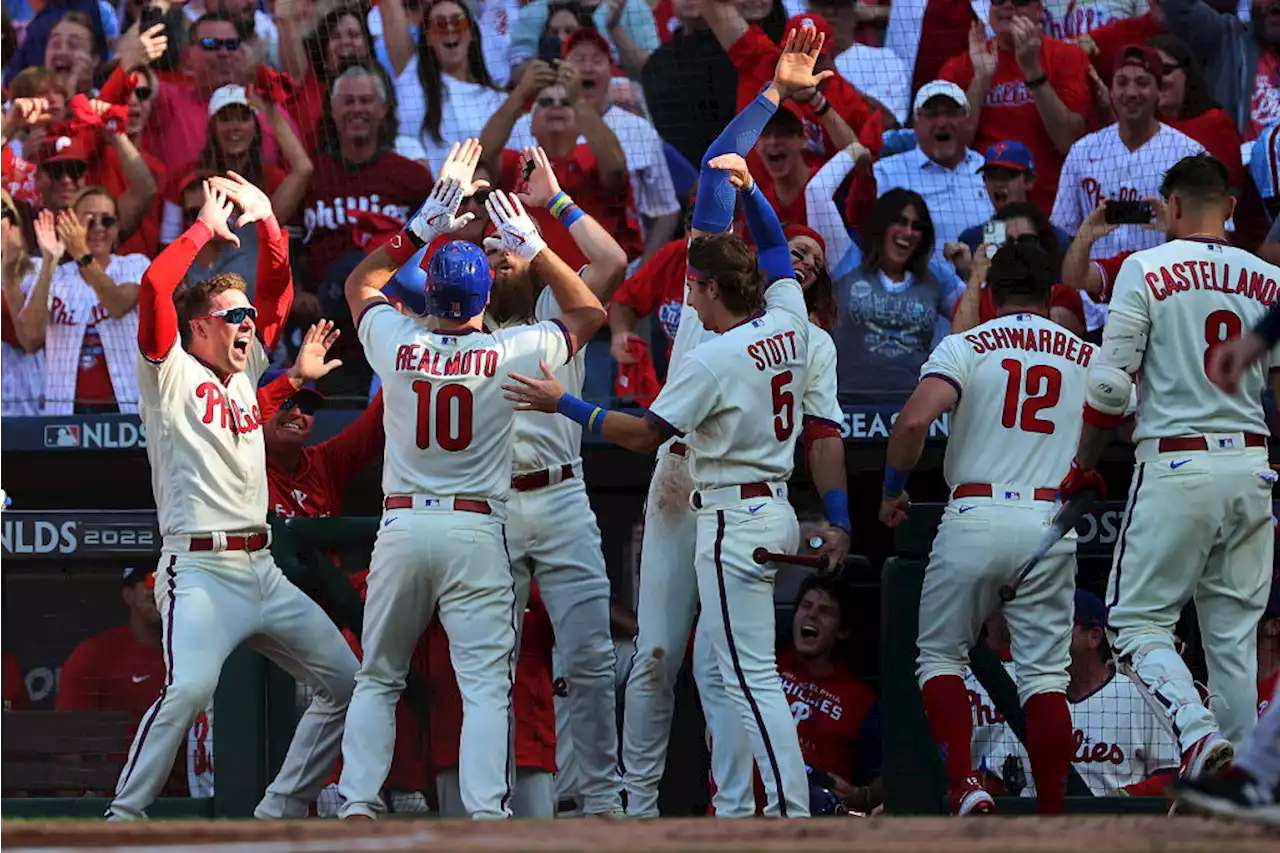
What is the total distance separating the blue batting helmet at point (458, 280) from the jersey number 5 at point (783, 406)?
89 cm

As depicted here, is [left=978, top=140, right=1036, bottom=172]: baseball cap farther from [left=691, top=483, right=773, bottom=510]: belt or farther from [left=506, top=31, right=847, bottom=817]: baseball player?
[left=691, top=483, right=773, bottom=510]: belt

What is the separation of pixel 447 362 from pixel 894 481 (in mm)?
1433

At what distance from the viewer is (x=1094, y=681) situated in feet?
19.1

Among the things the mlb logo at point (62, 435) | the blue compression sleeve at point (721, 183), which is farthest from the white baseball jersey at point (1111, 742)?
the mlb logo at point (62, 435)

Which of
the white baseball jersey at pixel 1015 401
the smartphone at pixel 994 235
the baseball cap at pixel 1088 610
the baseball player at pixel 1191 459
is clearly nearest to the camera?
the baseball player at pixel 1191 459

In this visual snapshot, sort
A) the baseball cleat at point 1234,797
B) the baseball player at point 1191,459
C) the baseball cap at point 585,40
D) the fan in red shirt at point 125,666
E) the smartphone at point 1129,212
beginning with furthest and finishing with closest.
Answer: the baseball cap at point 585,40, the smartphone at point 1129,212, the fan in red shirt at point 125,666, the baseball player at point 1191,459, the baseball cleat at point 1234,797

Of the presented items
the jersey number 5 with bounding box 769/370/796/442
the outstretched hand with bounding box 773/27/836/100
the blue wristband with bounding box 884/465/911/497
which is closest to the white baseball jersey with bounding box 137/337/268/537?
the jersey number 5 with bounding box 769/370/796/442

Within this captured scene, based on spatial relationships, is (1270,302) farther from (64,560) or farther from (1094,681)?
(64,560)

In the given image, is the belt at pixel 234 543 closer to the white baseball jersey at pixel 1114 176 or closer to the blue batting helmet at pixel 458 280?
the blue batting helmet at pixel 458 280

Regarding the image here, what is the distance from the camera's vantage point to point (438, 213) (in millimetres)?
5289

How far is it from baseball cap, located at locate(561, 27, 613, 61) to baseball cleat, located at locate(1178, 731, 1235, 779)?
4.48 m

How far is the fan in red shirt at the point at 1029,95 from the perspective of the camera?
7.34 metres

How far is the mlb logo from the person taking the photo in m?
7.14

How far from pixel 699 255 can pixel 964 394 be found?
95 centimetres
